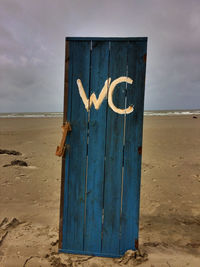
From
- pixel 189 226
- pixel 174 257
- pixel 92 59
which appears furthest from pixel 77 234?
pixel 92 59

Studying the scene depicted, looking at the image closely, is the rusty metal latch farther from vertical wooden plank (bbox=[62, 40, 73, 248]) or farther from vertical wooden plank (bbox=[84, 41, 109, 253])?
vertical wooden plank (bbox=[84, 41, 109, 253])

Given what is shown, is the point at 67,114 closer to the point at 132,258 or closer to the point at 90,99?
the point at 90,99

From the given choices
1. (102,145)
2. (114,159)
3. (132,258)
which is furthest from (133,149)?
(132,258)

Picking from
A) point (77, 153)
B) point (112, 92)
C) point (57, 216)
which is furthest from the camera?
point (57, 216)

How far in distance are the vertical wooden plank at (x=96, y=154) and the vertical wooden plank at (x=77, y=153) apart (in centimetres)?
7

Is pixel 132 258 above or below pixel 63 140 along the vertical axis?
below

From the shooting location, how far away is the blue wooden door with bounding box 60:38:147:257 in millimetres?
2332

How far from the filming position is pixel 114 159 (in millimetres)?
2424

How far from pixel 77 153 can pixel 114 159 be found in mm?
475

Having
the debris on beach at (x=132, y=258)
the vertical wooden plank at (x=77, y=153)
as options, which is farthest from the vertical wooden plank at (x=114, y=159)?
the vertical wooden plank at (x=77, y=153)

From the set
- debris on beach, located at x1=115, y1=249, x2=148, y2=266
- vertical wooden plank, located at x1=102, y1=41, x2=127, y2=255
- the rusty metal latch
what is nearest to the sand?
debris on beach, located at x1=115, y1=249, x2=148, y2=266

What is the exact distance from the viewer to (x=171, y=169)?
6.39 m

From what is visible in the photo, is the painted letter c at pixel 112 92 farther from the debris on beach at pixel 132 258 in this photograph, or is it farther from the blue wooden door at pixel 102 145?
the debris on beach at pixel 132 258

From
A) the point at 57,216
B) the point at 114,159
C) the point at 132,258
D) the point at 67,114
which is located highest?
the point at 67,114
